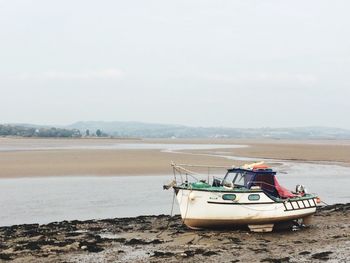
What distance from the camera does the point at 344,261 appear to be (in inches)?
408

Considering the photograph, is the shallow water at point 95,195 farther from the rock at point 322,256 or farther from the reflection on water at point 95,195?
the rock at point 322,256

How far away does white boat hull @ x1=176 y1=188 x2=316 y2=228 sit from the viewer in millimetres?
13672

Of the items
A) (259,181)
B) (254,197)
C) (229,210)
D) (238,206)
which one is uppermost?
(259,181)

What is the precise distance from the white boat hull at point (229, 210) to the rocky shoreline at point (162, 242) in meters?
0.33

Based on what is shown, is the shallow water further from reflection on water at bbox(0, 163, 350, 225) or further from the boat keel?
the boat keel

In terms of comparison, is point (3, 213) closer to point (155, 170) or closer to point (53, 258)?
point (53, 258)

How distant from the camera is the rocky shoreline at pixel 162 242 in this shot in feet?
36.0

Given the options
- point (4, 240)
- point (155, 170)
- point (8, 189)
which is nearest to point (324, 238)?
point (4, 240)

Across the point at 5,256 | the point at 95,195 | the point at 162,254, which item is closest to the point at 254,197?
the point at 162,254

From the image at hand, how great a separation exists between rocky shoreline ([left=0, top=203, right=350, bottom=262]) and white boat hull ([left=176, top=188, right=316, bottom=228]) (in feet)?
1.08

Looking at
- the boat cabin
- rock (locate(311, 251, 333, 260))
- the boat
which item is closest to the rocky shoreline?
rock (locate(311, 251, 333, 260))

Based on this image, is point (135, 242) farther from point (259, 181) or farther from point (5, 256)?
point (259, 181)

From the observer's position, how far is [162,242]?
1266 centimetres

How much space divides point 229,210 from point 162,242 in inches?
84.7
